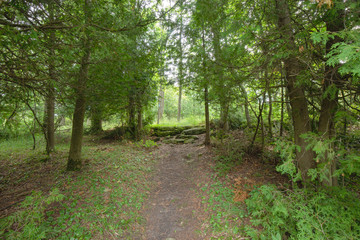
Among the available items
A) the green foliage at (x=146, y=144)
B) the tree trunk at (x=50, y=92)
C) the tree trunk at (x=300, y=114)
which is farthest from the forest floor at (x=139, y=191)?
the green foliage at (x=146, y=144)

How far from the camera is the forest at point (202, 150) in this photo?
122 inches

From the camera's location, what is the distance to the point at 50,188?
4.71m

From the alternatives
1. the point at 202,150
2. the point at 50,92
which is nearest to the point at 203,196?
the point at 202,150

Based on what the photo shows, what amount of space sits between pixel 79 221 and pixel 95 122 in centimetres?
942

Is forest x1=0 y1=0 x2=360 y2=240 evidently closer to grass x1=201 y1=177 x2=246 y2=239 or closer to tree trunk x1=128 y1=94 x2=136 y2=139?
grass x1=201 y1=177 x2=246 y2=239

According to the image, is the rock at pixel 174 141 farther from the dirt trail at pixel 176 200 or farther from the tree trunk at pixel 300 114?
the tree trunk at pixel 300 114

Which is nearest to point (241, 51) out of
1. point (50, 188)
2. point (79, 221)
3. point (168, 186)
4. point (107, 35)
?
point (107, 35)

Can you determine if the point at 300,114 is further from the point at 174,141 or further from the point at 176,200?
the point at 174,141

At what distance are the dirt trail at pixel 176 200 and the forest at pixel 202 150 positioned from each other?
0.13ft

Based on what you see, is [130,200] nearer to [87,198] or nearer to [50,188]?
[87,198]

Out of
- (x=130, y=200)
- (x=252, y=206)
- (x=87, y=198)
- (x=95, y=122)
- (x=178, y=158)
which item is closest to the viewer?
(x=252, y=206)

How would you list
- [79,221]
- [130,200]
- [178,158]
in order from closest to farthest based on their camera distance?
[79,221] → [130,200] → [178,158]

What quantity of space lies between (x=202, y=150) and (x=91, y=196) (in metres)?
5.49

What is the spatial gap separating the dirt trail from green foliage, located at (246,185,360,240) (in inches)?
61.5
